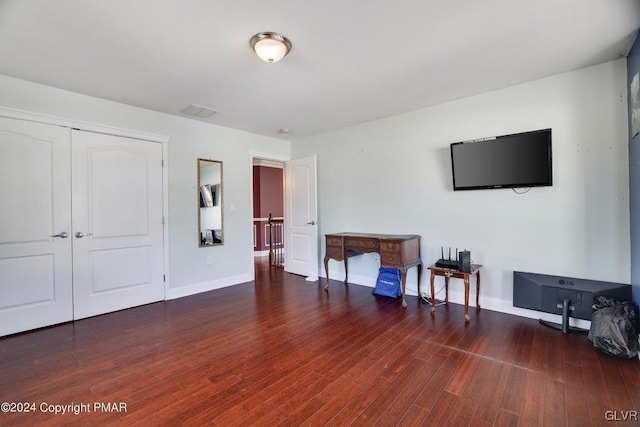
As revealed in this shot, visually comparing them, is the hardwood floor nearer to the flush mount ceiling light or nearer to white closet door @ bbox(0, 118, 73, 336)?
white closet door @ bbox(0, 118, 73, 336)

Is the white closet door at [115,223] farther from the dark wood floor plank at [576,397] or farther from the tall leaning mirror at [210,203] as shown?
the dark wood floor plank at [576,397]

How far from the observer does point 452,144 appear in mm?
3445

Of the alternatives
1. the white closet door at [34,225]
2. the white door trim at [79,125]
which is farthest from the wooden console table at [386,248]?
the white closet door at [34,225]

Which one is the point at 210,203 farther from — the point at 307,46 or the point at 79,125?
the point at 307,46

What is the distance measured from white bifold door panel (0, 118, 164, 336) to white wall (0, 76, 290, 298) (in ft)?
0.64

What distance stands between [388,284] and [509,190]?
6.03 feet

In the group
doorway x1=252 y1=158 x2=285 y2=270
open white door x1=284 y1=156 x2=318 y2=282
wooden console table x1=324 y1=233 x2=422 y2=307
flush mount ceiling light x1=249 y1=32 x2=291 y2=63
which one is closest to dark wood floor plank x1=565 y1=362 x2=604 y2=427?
wooden console table x1=324 y1=233 x2=422 y2=307

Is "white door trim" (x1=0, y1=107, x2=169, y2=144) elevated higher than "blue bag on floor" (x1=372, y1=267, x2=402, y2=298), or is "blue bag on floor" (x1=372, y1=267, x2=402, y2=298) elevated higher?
"white door trim" (x1=0, y1=107, x2=169, y2=144)

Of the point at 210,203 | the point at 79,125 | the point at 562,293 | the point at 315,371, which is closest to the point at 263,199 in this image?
the point at 210,203

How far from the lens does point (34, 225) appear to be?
2945 mm

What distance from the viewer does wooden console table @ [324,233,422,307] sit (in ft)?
11.4

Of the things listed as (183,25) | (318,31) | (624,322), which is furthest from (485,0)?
(624,322)

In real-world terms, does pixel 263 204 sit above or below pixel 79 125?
below

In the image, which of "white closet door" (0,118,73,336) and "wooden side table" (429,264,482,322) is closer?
"white closet door" (0,118,73,336)
